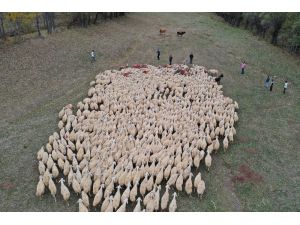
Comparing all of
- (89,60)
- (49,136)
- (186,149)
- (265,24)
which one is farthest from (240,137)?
(265,24)

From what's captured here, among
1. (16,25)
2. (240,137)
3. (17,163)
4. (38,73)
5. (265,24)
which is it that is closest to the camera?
(17,163)

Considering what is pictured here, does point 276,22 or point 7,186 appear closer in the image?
point 7,186

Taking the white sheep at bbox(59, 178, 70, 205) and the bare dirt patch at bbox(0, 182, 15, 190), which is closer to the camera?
the white sheep at bbox(59, 178, 70, 205)

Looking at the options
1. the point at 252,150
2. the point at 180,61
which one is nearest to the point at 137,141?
the point at 252,150

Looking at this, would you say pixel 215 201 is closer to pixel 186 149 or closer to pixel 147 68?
pixel 186 149

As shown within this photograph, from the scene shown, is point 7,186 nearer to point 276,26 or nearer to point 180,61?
point 180,61

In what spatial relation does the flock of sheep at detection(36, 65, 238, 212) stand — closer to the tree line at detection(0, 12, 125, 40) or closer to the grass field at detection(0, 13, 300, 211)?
the grass field at detection(0, 13, 300, 211)

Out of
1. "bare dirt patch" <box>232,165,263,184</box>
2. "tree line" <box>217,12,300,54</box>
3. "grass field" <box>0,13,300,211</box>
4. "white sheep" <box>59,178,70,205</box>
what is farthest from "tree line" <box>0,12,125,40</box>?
"bare dirt patch" <box>232,165,263,184</box>
